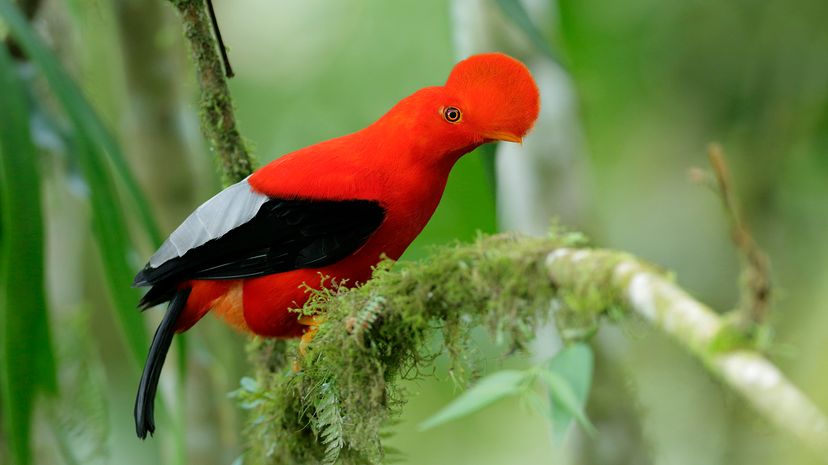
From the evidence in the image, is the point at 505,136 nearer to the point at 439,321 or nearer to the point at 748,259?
the point at 439,321

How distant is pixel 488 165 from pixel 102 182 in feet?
3.40

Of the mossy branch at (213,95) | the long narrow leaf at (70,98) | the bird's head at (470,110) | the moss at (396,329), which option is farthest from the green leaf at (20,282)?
A: the bird's head at (470,110)

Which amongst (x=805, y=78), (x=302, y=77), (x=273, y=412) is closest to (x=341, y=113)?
(x=302, y=77)

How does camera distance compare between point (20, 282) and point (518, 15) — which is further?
point (518, 15)

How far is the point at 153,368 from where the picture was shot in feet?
→ 6.94

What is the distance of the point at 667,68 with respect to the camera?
561 centimetres

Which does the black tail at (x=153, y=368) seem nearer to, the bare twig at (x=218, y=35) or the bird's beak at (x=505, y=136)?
the bare twig at (x=218, y=35)

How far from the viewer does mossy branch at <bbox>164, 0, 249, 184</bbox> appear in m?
2.04

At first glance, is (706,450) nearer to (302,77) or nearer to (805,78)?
(805,78)

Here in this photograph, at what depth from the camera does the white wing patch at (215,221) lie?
6.88ft

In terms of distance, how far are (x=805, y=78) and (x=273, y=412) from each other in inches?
152

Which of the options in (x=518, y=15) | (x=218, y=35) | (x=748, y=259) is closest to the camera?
(x=748, y=259)

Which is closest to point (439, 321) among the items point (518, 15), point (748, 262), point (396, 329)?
point (396, 329)

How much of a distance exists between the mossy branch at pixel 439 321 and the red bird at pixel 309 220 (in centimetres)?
24
